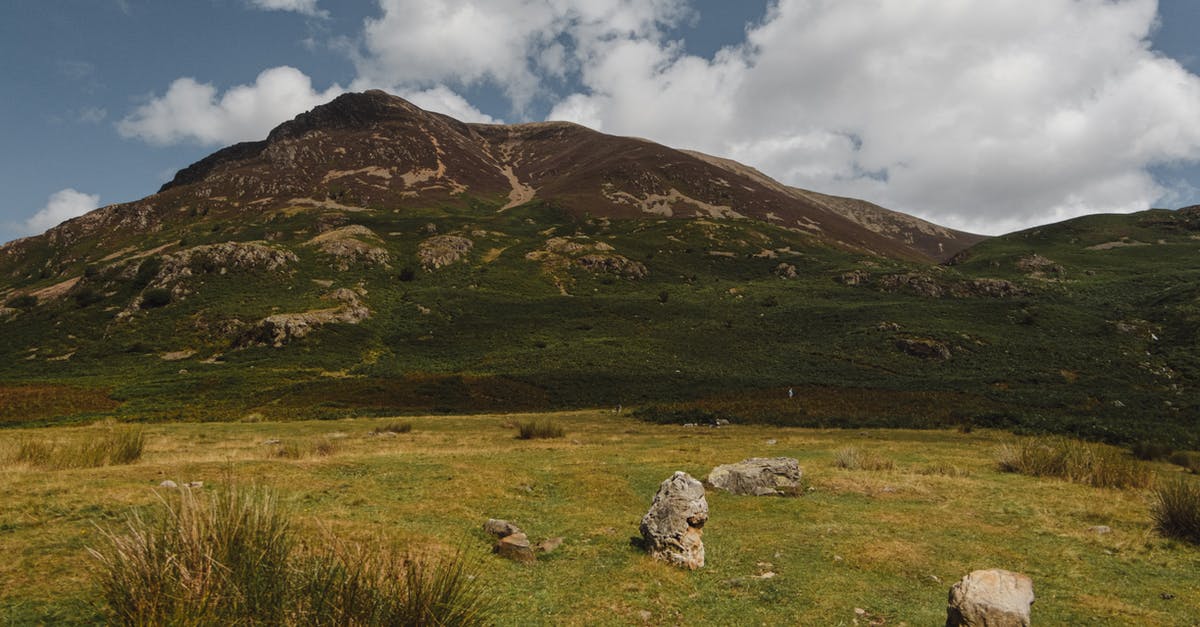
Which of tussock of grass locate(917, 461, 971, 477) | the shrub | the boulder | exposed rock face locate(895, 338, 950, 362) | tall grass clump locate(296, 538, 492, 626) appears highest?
the shrub

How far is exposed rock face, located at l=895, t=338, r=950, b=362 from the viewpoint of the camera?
233 feet

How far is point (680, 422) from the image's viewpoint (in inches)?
1564

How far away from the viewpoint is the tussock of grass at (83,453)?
1617 centimetres

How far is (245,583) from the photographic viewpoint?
15.3 feet

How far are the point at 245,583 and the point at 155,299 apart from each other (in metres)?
95.5

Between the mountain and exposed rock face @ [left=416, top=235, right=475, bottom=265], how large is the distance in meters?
0.48

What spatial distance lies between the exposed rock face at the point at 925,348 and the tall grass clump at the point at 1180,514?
63.9 m

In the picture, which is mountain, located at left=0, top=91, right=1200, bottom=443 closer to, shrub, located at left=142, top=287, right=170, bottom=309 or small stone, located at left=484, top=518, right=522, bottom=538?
shrub, located at left=142, top=287, right=170, bottom=309

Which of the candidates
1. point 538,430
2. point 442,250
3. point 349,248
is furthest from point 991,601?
point 442,250

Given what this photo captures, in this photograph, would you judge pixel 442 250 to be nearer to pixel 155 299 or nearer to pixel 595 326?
pixel 595 326

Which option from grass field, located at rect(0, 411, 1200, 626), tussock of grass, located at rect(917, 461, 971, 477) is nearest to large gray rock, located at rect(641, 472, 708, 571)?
grass field, located at rect(0, 411, 1200, 626)

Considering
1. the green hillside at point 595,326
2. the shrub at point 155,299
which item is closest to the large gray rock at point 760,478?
the green hillside at point 595,326

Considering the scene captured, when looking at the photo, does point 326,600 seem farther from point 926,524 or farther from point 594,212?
point 594,212

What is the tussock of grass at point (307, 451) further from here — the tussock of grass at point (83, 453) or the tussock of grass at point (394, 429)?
the tussock of grass at point (394, 429)
